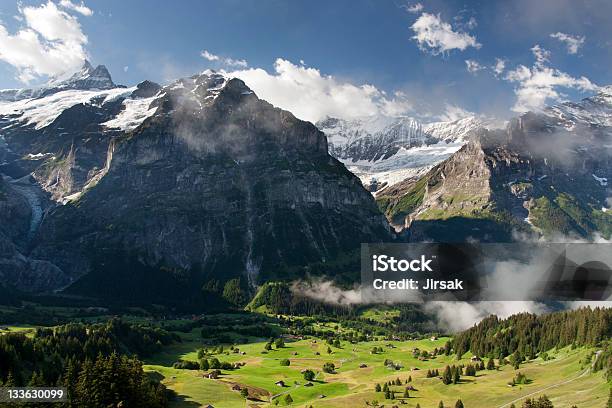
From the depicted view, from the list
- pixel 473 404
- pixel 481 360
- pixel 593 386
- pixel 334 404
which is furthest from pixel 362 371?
pixel 593 386

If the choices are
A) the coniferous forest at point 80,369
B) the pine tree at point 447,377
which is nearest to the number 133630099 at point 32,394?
the coniferous forest at point 80,369

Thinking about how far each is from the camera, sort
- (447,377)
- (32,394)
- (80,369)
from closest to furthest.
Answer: (32,394) < (80,369) < (447,377)

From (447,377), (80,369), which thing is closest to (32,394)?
(80,369)

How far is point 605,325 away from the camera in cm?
14338

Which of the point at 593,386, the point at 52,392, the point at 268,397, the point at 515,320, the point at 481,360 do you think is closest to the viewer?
the point at 52,392

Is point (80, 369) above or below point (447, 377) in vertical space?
above

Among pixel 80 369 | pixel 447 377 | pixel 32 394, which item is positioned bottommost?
pixel 447 377

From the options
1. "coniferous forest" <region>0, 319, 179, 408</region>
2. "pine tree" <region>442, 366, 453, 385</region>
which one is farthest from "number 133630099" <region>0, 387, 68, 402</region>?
"pine tree" <region>442, 366, 453, 385</region>

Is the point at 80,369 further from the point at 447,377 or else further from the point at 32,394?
the point at 447,377

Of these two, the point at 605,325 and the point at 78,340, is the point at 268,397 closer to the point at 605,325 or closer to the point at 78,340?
the point at 78,340

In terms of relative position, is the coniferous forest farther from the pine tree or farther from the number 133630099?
the pine tree

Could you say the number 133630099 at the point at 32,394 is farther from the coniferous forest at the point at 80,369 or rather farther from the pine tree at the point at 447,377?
the pine tree at the point at 447,377

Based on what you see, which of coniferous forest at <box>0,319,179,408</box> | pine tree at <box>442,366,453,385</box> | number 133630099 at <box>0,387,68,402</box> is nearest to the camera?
number 133630099 at <box>0,387,68,402</box>

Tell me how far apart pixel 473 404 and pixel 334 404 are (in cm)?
3616
